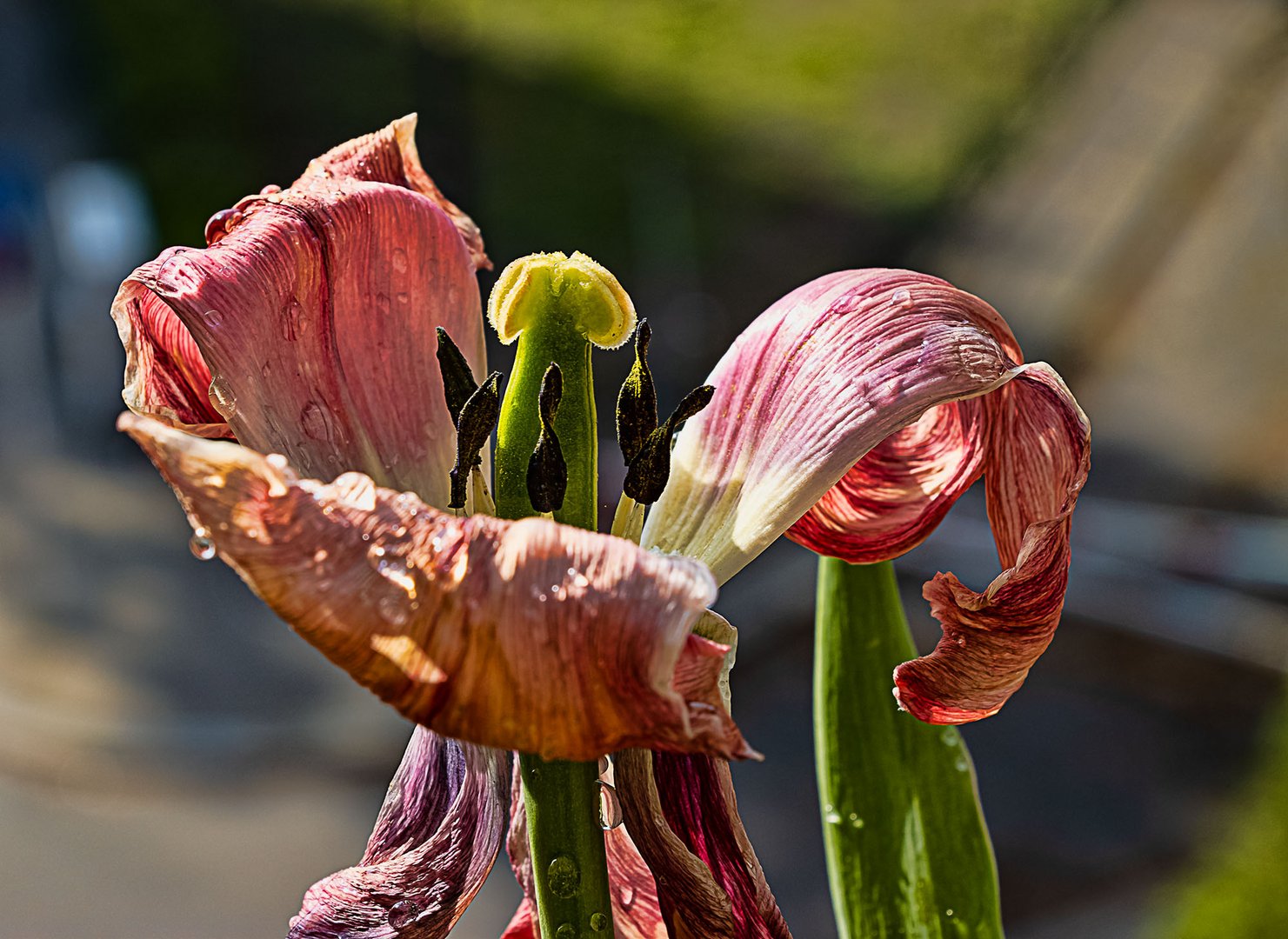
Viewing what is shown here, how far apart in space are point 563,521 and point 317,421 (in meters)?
0.08

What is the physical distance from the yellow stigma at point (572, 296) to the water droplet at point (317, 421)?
2.4 inches

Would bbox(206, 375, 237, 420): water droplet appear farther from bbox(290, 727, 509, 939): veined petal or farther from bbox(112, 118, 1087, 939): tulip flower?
bbox(290, 727, 509, 939): veined petal

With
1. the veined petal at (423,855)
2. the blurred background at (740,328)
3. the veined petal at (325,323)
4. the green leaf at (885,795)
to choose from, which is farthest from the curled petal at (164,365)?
the blurred background at (740,328)

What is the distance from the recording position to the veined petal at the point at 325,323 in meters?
0.41

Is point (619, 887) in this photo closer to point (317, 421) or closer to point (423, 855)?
point (423, 855)

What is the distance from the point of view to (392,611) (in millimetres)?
302

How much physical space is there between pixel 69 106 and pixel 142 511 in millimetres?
1829

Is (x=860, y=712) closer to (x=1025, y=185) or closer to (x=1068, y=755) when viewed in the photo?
(x=1068, y=755)

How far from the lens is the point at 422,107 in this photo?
210 inches

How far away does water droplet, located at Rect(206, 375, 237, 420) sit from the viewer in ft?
1.28

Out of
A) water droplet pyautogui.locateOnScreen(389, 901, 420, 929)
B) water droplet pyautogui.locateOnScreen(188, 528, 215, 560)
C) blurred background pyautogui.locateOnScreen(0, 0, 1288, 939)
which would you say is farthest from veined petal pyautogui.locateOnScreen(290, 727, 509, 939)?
blurred background pyautogui.locateOnScreen(0, 0, 1288, 939)

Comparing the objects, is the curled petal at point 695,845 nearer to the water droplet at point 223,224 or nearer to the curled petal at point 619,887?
the curled petal at point 619,887

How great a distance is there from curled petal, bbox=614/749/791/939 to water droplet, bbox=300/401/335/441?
0.13 metres

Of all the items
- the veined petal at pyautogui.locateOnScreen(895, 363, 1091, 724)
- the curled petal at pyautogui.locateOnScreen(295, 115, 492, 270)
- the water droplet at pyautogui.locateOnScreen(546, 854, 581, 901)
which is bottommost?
the water droplet at pyautogui.locateOnScreen(546, 854, 581, 901)
